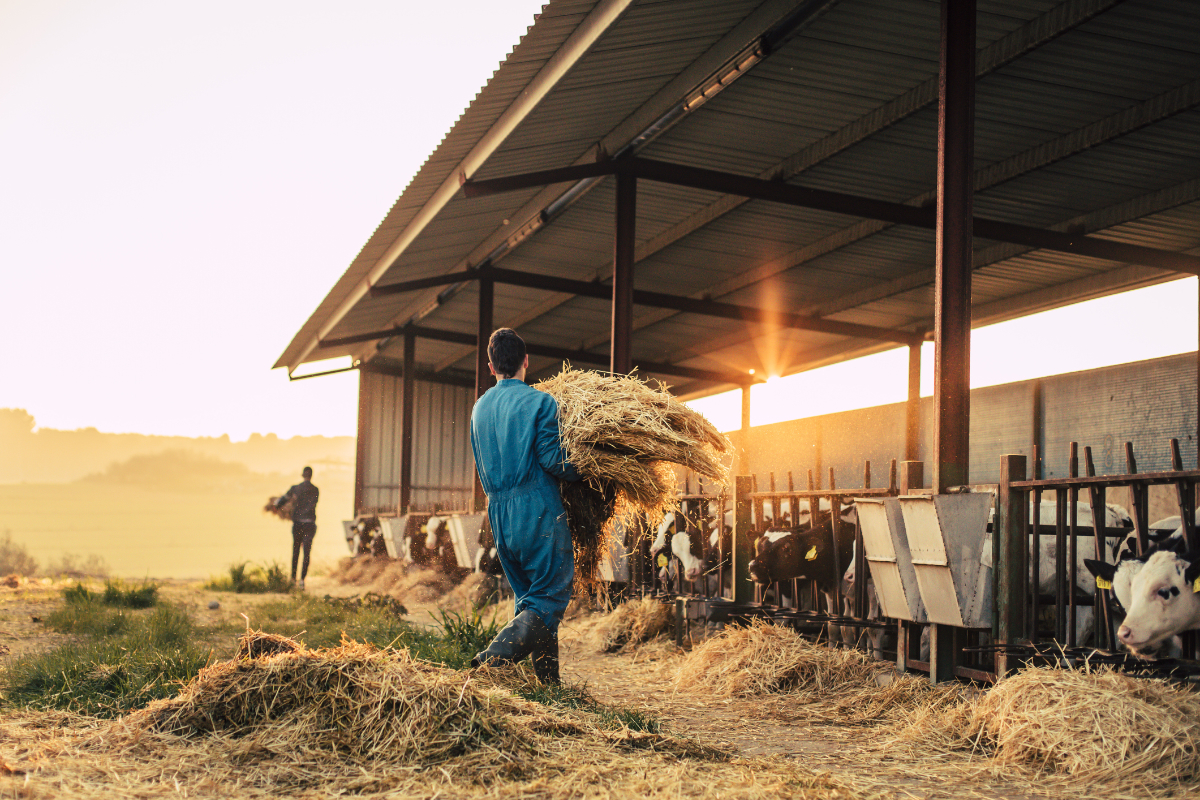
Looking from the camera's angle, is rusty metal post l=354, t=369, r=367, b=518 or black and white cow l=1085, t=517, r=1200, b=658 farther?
rusty metal post l=354, t=369, r=367, b=518

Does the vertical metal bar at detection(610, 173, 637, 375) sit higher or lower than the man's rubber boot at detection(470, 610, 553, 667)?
higher

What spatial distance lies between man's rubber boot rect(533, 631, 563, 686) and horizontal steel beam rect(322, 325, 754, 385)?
15861 mm

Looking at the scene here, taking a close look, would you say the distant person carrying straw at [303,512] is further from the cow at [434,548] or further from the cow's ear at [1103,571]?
the cow's ear at [1103,571]

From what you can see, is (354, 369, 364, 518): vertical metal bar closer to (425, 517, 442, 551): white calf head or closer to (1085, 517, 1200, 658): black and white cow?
(425, 517, 442, 551): white calf head

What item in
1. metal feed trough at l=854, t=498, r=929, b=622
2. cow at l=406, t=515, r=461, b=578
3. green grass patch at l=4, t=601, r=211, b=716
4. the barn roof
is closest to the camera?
green grass patch at l=4, t=601, r=211, b=716

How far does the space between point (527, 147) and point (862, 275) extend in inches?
282

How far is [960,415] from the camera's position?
21.1 ft

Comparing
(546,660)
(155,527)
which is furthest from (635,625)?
(155,527)

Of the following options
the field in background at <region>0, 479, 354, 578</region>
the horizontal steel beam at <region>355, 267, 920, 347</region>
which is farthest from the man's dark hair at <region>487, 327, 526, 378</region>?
the field in background at <region>0, 479, 354, 578</region>

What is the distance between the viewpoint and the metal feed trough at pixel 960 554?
5766mm

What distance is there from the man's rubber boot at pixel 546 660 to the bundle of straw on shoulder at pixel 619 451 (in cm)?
68

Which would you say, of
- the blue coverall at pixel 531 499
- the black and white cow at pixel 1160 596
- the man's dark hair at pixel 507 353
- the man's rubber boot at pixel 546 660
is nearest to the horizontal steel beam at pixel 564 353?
the man's dark hair at pixel 507 353

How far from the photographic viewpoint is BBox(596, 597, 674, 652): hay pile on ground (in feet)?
29.2

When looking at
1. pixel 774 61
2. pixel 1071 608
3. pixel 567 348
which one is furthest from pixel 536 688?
pixel 567 348
